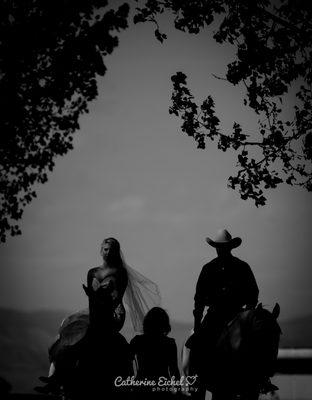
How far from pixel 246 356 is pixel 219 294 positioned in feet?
3.86

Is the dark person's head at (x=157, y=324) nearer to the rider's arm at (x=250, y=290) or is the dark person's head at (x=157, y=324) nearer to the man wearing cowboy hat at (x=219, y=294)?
the man wearing cowboy hat at (x=219, y=294)

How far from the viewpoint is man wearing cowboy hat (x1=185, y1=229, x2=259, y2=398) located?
703cm

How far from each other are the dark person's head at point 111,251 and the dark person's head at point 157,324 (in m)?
1.43

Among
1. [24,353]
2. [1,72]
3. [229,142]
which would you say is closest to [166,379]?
[229,142]

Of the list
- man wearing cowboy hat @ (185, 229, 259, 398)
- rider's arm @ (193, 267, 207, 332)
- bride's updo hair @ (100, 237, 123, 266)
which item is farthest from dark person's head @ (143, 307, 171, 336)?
bride's updo hair @ (100, 237, 123, 266)

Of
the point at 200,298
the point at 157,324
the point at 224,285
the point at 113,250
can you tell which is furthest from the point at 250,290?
the point at 113,250

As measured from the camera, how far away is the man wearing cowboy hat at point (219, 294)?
23.1 ft

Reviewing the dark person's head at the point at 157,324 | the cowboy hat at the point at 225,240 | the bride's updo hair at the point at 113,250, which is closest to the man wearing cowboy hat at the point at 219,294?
the cowboy hat at the point at 225,240

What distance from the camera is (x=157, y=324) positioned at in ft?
25.3

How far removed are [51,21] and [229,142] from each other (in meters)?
4.65

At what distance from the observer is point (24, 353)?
408ft

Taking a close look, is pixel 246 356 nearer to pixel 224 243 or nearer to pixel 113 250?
pixel 224 243

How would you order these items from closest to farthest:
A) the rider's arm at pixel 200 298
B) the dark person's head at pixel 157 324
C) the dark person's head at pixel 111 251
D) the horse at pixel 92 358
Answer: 1. the horse at pixel 92 358
2. the rider's arm at pixel 200 298
3. the dark person's head at pixel 157 324
4. the dark person's head at pixel 111 251

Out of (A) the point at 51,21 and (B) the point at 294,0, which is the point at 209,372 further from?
(B) the point at 294,0
